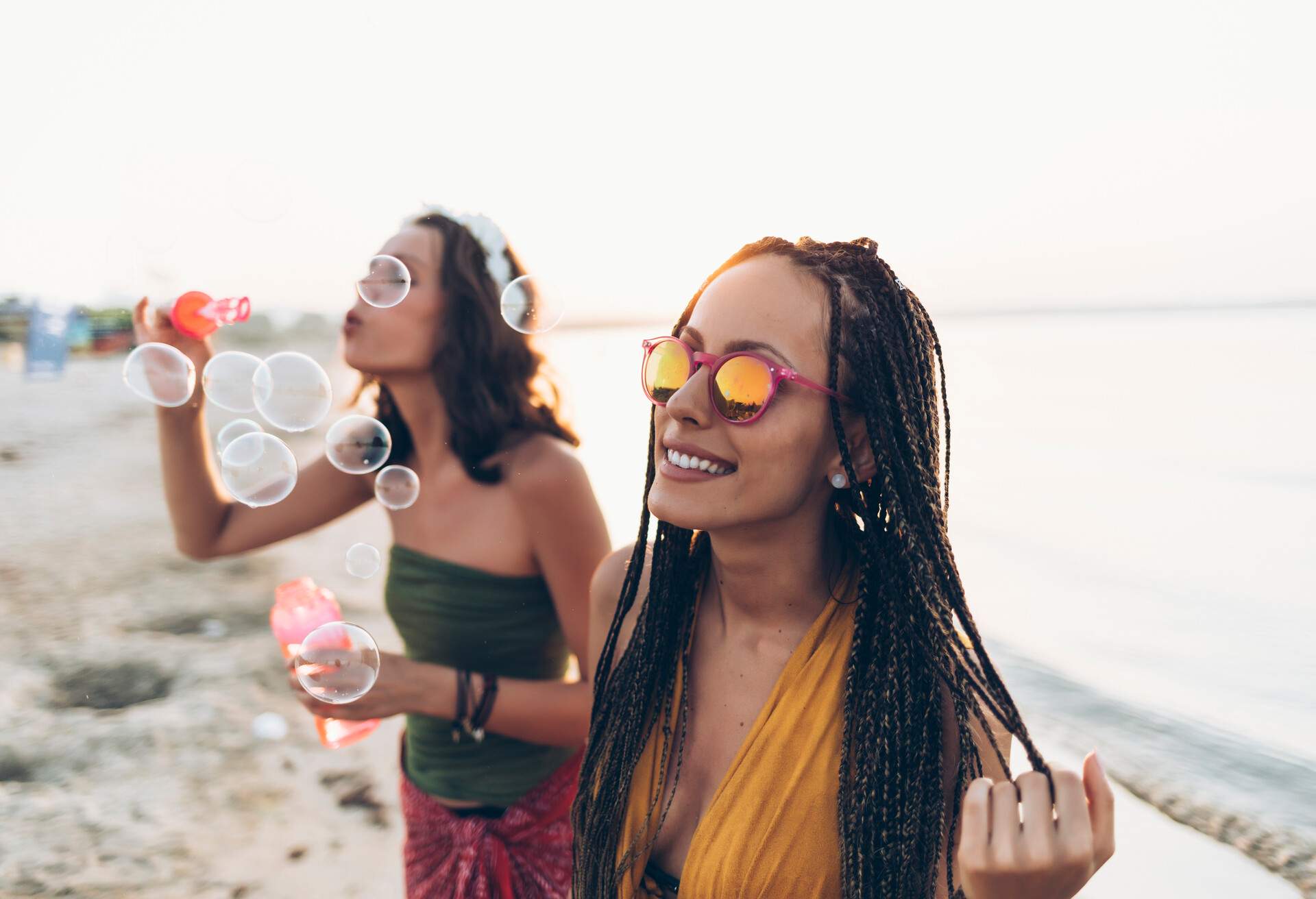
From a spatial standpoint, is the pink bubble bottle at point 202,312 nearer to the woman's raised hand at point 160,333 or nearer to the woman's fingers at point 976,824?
the woman's raised hand at point 160,333

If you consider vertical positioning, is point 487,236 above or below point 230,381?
above

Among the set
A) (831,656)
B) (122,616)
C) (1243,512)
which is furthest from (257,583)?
(1243,512)

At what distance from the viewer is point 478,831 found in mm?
2293

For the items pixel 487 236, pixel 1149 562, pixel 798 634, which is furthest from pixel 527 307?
pixel 1149 562

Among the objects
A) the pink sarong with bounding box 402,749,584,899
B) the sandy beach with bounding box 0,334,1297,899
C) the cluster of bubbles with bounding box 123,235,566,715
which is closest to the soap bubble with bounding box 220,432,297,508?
the cluster of bubbles with bounding box 123,235,566,715

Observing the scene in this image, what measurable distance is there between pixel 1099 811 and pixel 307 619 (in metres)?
2.03

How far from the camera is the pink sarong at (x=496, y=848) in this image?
227 cm

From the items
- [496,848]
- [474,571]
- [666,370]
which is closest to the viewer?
[666,370]

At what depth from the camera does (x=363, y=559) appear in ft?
9.66

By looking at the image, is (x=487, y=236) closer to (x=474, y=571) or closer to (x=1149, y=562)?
(x=474, y=571)

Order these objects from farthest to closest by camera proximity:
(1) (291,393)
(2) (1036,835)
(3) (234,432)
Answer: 1. (3) (234,432)
2. (1) (291,393)
3. (2) (1036,835)

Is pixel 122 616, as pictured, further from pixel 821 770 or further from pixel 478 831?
pixel 821 770

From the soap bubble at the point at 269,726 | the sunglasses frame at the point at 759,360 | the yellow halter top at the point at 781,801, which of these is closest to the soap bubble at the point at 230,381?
the sunglasses frame at the point at 759,360

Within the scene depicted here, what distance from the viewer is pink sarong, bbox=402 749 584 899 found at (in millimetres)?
2270
